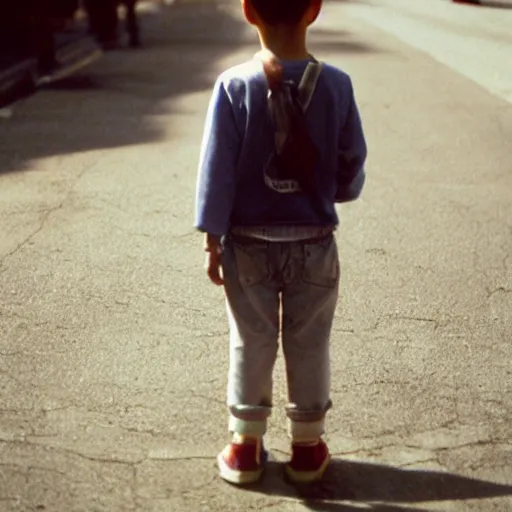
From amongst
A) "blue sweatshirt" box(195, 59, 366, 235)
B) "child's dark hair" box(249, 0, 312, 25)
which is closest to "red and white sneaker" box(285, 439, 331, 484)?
"blue sweatshirt" box(195, 59, 366, 235)

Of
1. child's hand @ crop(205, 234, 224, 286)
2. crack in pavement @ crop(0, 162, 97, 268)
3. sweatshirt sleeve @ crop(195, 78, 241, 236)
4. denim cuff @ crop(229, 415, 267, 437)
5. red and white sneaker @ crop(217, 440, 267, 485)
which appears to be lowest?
crack in pavement @ crop(0, 162, 97, 268)

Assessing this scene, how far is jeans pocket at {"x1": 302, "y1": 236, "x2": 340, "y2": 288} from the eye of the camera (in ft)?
9.99

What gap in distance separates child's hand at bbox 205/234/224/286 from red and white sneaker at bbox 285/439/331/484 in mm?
571

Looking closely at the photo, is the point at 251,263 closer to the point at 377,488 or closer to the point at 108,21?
the point at 377,488

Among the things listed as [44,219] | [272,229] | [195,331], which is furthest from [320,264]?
[44,219]

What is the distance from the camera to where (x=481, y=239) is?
5.85m

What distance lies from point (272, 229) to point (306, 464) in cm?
74

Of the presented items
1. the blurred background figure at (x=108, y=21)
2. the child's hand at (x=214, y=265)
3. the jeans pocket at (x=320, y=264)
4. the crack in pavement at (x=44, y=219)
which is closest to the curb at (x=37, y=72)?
the blurred background figure at (x=108, y=21)

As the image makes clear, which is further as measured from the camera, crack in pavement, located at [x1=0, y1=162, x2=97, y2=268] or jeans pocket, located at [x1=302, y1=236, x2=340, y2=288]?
crack in pavement, located at [x1=0, y1=162, x2=97, y2=268]

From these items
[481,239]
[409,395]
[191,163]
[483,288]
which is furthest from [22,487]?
[191,163]

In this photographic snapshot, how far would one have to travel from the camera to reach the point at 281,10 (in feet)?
9.35

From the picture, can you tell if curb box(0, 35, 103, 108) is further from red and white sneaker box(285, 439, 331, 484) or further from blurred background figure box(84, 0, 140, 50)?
red and white sneaker box(285, 439, 331, 484)

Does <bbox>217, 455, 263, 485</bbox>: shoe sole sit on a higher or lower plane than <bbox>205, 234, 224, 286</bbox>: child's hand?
lower

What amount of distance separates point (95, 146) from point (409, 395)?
4791 millimetres
